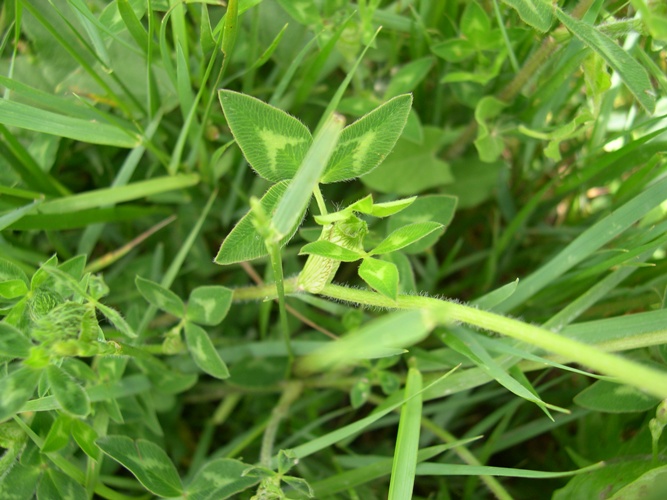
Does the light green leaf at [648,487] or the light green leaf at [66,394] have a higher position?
the light green leaf at [66,394]

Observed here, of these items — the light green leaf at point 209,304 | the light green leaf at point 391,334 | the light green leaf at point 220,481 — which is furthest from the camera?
the light green leaf at point 209,304

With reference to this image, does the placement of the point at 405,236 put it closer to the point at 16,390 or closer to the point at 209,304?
the point at 209,304

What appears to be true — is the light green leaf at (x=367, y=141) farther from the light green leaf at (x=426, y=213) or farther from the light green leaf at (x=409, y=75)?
the light green leaf at (x=409, y=75)

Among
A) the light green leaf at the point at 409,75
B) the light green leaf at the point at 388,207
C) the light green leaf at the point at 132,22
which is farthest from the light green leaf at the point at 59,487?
the light green leaf at the point at 409,75

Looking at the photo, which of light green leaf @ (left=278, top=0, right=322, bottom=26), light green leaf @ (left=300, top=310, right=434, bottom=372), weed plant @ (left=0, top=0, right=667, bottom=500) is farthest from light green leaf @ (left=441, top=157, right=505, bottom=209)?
light green leaf @ (left=300, top=310, right=434, bottom=372)

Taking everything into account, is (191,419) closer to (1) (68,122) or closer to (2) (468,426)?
(2) (468,426)

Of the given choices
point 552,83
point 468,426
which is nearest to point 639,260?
point 552,83

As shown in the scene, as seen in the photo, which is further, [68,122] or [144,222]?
[144,222]

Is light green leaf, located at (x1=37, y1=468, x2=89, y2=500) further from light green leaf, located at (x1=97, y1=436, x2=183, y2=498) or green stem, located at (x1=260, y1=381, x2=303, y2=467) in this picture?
green stem, located at (x1=260, y1=381, x2=303, y2=467)
